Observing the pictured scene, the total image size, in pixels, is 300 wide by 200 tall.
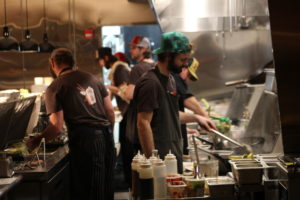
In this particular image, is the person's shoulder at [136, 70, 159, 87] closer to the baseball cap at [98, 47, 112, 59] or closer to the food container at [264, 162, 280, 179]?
the food container at [264, 162, 280, 179]

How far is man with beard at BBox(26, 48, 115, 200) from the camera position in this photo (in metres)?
5.44

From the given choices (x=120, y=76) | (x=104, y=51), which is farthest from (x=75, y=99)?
(x=104, y=51)

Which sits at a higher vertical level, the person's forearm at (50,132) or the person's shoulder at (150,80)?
the person's shoulder at (150,80)

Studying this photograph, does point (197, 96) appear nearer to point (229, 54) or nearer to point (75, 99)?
point (229, 54)

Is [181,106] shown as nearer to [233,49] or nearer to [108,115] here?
[108,115]

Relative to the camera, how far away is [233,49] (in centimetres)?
929

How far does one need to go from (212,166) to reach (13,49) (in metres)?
2.94

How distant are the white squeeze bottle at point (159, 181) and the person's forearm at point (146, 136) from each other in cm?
89

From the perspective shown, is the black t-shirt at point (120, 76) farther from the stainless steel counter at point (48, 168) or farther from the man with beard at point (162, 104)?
the man with beard at point (162, 104)

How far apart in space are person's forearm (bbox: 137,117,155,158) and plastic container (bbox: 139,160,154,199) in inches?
37.1

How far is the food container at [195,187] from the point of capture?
350 cm

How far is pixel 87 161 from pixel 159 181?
6.86ft

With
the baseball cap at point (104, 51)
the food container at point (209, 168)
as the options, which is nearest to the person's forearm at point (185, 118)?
the food container at point (209, 168)

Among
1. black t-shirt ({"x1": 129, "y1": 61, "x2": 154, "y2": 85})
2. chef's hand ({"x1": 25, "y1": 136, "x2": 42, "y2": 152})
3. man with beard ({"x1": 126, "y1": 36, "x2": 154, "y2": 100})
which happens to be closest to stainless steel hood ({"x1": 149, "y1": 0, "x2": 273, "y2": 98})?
man with beard ({"x1": 126, "y1": 36, "x2": 154, "y2": 100})
